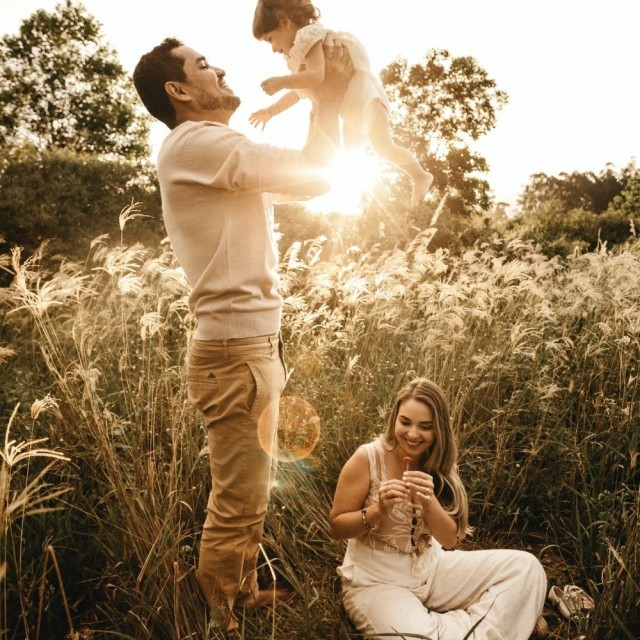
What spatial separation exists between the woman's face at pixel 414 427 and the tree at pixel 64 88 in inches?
819

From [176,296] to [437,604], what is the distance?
309cm

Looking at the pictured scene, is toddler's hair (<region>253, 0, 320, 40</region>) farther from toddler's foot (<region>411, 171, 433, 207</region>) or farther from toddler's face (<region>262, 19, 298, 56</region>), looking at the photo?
toddler's foot (<region>411, 171, 433, 207</region>)

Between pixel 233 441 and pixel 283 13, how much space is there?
2.40 m

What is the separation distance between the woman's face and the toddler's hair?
2.19 meters

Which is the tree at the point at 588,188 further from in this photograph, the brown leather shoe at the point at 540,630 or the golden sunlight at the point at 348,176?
the brown leather shoe at the point at 540,630

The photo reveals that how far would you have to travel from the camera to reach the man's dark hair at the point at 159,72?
6.57ft

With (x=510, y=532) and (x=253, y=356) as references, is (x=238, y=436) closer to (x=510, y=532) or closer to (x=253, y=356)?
(x=253, y=356)

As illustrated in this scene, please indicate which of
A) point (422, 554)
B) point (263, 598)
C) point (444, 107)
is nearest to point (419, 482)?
point (422, 554)

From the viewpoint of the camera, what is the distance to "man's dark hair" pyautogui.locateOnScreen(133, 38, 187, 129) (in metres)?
2.00

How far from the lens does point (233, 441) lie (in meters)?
2.00

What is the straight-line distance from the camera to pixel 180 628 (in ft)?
6.34

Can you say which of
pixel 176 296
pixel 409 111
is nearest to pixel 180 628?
pixel 176 296

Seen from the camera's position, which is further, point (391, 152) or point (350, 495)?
point (391, 152)

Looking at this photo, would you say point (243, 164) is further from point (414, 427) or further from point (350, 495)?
point (350, 495)
